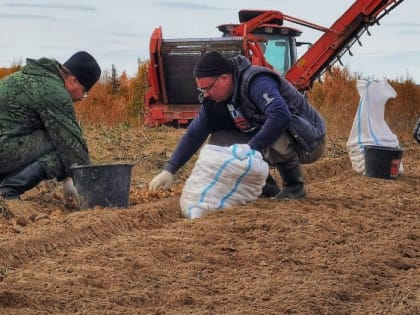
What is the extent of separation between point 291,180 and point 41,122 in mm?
2019

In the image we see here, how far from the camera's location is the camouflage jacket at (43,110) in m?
7.02

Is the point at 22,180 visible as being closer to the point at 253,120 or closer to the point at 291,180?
the point at 253,120

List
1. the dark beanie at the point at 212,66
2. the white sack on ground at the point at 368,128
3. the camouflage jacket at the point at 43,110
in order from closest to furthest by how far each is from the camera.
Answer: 1. the dark beanie at the point at 212,66
2. the camouflage jacket at the point at 43,110
3. the white sack on ground at the point at 368,128

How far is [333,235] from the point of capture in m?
6.05

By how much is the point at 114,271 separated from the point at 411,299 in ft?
4.99

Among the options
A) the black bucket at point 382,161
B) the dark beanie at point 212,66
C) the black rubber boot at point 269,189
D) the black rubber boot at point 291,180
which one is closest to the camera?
the dark beanie at point 212,66

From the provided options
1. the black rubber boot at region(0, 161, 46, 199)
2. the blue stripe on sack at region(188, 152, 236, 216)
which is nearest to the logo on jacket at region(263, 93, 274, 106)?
the blue stripe on sack at region(188, 152, 236, 216)

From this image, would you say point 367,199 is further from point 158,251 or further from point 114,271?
point 114,271

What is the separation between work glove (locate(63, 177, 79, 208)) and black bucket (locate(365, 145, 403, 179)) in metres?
3.39

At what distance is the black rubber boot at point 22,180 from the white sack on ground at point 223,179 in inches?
47.7

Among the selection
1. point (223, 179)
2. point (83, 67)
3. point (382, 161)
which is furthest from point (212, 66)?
point (382, 161)

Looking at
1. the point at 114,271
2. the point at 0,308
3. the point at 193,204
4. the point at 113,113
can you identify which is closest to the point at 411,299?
the point at 114,271

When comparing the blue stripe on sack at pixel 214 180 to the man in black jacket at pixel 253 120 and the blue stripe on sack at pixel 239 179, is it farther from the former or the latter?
the man in black jacket at pixel 253 120

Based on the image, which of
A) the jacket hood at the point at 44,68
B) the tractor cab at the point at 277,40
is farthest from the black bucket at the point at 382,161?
the tractor cab at the point at 277,40
